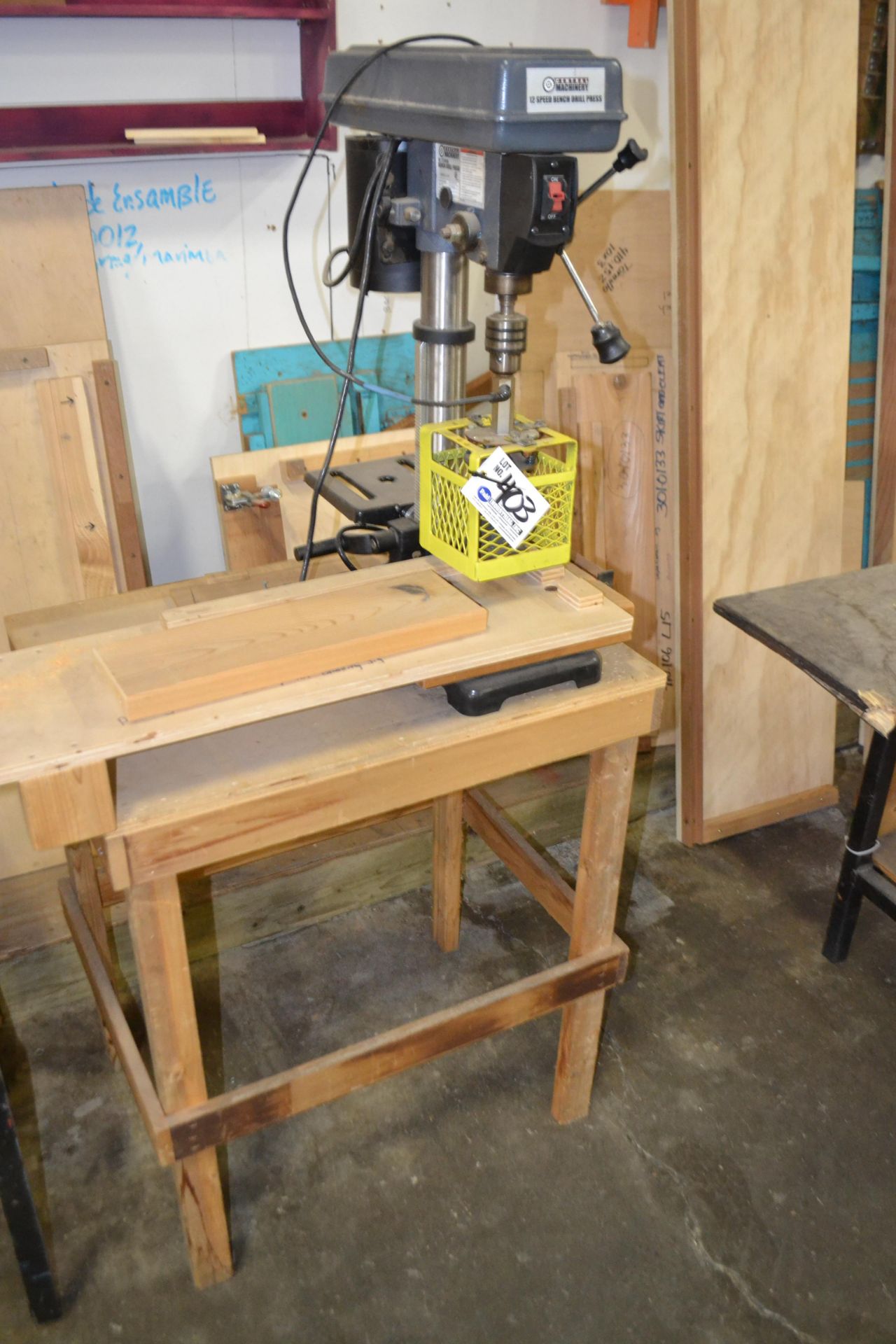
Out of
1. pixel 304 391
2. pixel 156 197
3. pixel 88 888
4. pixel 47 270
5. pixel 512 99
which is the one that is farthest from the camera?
pixel 304 391

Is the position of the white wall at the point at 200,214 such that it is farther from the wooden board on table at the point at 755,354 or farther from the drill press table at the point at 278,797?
the drill press table at the point at 278,797

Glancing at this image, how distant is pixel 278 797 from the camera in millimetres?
1225

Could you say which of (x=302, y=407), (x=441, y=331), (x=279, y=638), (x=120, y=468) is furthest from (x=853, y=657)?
(x=120, y=468)

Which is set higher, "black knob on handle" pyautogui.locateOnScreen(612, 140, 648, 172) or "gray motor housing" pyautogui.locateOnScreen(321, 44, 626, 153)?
"gray motor housing" pyautogui.locateOnScreen(321, 44, 626, 153)

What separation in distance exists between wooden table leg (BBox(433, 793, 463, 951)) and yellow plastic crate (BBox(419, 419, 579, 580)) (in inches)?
28.1

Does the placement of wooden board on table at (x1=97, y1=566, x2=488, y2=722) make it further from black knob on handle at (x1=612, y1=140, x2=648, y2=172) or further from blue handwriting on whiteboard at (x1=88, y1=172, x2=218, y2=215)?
blue handwriting on whiteboard at (x1=88, y1=172, x2=218, y2=215)

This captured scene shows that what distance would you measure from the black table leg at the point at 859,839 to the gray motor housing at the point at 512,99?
1162 millimetres

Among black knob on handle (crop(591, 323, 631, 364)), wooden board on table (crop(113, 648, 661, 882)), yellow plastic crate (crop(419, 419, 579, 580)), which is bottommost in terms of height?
wooden board on table (crop(113, 648, 661, 882))

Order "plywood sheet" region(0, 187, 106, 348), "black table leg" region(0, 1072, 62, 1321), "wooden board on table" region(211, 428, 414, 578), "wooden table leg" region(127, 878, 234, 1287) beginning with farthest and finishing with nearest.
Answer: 1. "wooden board on table" region(211, 428, 414, 578)
2. "plywood sheet" region(0, 187, 106, 348)
3. "black table leg" region(0, 1072, 62, 1321)
4. "wooden table leg" region(127, 878, 234, 1287)

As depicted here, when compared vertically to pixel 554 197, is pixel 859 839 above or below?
below

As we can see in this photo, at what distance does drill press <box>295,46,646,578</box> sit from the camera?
1.18 m

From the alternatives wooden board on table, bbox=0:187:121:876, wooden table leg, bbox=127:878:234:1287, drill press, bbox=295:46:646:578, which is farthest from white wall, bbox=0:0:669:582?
wooden table leg, bbox=127:878:234:1287

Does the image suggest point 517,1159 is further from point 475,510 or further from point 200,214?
point 200,214

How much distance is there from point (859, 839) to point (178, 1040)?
53.1 inches
